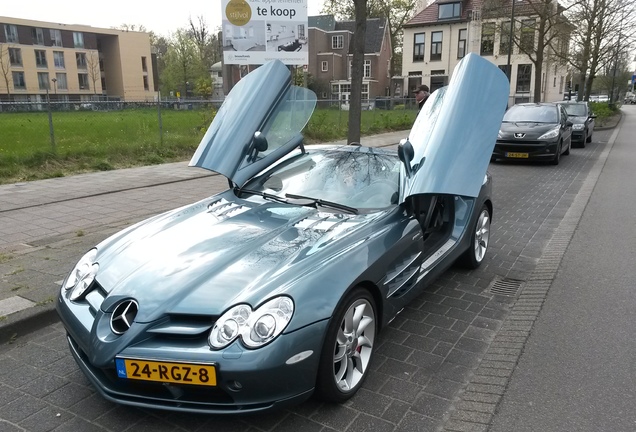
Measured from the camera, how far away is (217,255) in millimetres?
2955

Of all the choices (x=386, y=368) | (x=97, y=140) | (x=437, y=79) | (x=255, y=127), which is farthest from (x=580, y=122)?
(x=437, y=79)

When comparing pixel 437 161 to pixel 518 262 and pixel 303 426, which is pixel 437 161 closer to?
pixel 303 426

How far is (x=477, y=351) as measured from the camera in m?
3.54

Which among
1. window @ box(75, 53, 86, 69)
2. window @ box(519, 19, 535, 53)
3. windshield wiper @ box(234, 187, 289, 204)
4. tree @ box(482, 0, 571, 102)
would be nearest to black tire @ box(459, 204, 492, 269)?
windshield wiper @ box(234, 187, 289, 204)

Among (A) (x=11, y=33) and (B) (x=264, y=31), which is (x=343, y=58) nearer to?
(A) (x=11, y=33)

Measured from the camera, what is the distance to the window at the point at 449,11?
153 ft

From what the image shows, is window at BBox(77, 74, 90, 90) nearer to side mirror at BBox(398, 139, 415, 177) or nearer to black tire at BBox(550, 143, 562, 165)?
black tire at BBox(550, 143, 562, 165)

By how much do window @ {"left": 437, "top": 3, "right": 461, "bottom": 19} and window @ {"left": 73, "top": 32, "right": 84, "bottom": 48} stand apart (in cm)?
5045

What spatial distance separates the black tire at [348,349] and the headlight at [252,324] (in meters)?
0.30

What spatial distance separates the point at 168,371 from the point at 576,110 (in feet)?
66.1

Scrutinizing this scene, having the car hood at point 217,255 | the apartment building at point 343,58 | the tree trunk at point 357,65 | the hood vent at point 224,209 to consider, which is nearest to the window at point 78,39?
the apartment building at point 343,58

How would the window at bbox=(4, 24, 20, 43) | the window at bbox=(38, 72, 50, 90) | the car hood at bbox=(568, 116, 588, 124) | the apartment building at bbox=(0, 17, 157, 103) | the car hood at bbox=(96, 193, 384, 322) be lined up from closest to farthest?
the car hood at bbox=(96, 193, 384, 322) → the car hood at bbox=(568, 116, 588, 124) → the window at bbox=(4, 24, 20, 43) → the apartment building at bbox=(0, 17, 157, 103) → the window at bbox=(38, 72, 50, 90)

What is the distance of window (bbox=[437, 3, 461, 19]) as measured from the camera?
153 feet

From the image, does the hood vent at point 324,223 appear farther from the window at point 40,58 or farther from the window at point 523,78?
the window at point 40,58
